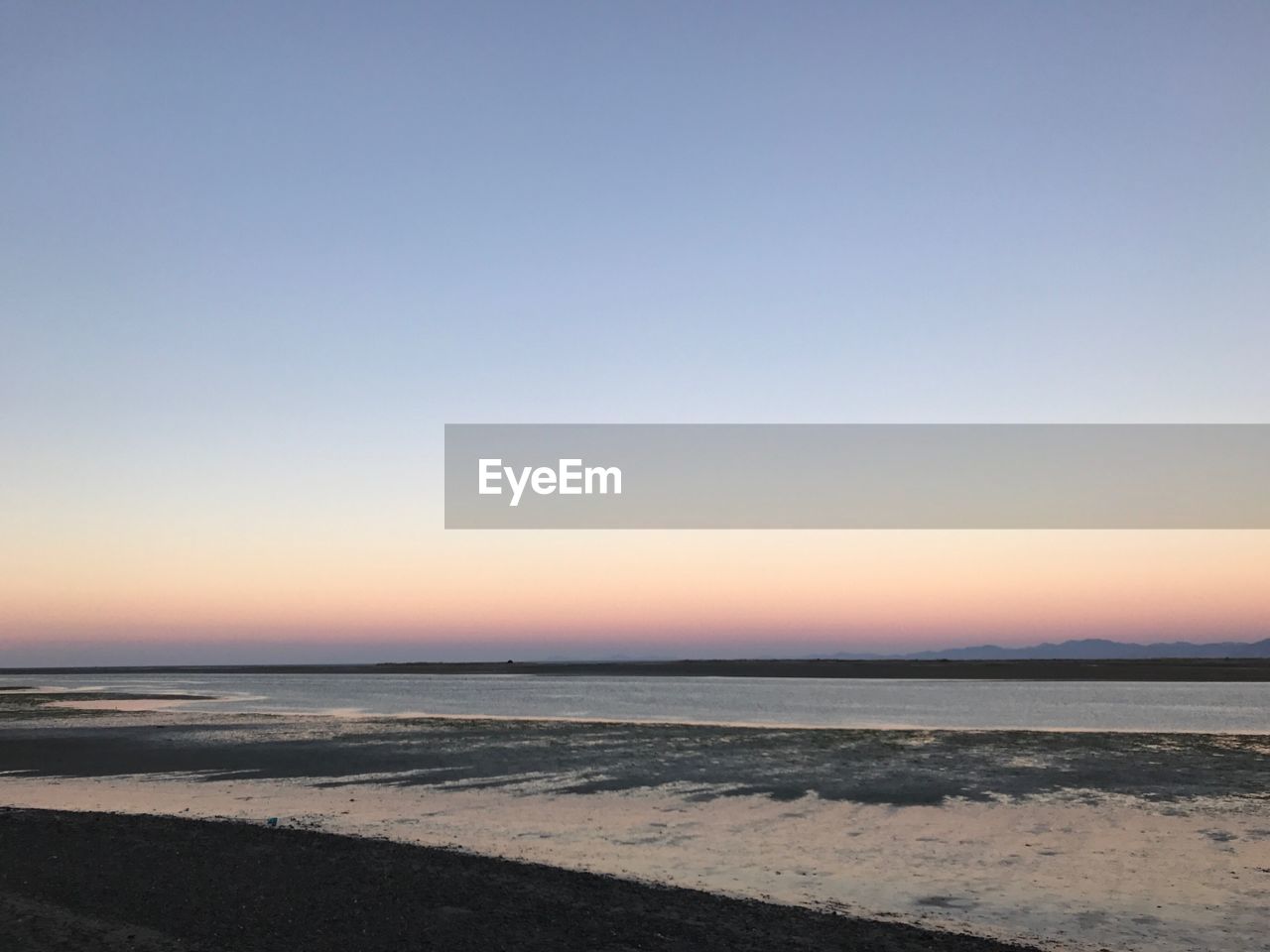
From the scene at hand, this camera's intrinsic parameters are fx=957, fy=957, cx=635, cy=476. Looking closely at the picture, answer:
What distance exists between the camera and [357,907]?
11383 mm

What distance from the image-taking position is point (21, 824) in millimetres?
16031

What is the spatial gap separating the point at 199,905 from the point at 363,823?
6.59 m

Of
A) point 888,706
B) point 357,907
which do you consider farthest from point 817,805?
point 888,706

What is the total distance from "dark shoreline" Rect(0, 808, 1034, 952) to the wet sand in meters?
1.34

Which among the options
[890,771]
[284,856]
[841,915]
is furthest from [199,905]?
[890,771]

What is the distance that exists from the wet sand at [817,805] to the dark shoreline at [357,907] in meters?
1.34

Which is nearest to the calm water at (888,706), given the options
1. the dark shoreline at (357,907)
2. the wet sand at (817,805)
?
the wet sand at (817,805)

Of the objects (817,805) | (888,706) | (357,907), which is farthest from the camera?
(888,706)

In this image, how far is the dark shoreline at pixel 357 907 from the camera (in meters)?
10.2

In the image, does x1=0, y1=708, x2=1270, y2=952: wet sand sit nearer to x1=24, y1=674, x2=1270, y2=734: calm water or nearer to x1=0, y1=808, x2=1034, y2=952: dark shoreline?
x1=0, y1=808, x2=1034, y2=952: dark shoreline

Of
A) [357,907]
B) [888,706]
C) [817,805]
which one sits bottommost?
[888,706]

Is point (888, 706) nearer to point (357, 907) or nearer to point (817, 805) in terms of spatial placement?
point (817, 805)

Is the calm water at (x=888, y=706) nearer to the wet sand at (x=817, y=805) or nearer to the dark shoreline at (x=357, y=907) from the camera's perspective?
the wet sand at (x=817, y=805)

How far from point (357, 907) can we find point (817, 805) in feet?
38.2
